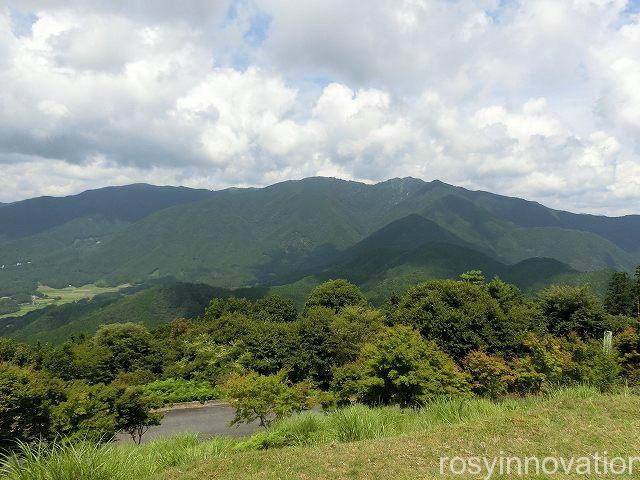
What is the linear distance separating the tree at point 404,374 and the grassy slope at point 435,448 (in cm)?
789

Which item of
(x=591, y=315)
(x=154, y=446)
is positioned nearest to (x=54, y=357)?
(x=154, y=446)

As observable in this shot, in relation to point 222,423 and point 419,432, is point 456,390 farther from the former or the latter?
point 222,423

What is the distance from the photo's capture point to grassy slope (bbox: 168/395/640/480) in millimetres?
6586

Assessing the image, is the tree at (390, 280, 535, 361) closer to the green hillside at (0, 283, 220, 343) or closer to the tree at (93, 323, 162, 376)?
the tree at (93, 323, 162, 376)

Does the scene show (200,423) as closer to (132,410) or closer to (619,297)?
(132,410)

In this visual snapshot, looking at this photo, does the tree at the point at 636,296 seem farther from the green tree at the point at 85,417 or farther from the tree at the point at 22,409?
the tree at the point at 22,409

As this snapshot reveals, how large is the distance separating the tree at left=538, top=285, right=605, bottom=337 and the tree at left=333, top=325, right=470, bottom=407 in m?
24.3

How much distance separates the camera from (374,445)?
296 inches

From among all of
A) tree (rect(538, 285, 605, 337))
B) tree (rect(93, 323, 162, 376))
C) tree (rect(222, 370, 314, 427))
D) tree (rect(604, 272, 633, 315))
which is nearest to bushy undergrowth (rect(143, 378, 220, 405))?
tree (rect(93, 323, 162, 376))

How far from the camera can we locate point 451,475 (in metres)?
6.16

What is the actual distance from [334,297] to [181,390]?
854 inches

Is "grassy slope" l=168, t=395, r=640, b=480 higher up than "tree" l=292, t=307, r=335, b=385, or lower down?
higher up

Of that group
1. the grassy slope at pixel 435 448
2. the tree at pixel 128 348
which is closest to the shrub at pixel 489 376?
the grassy slope at pixel 435 448

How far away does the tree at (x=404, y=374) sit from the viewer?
16.3 meters
